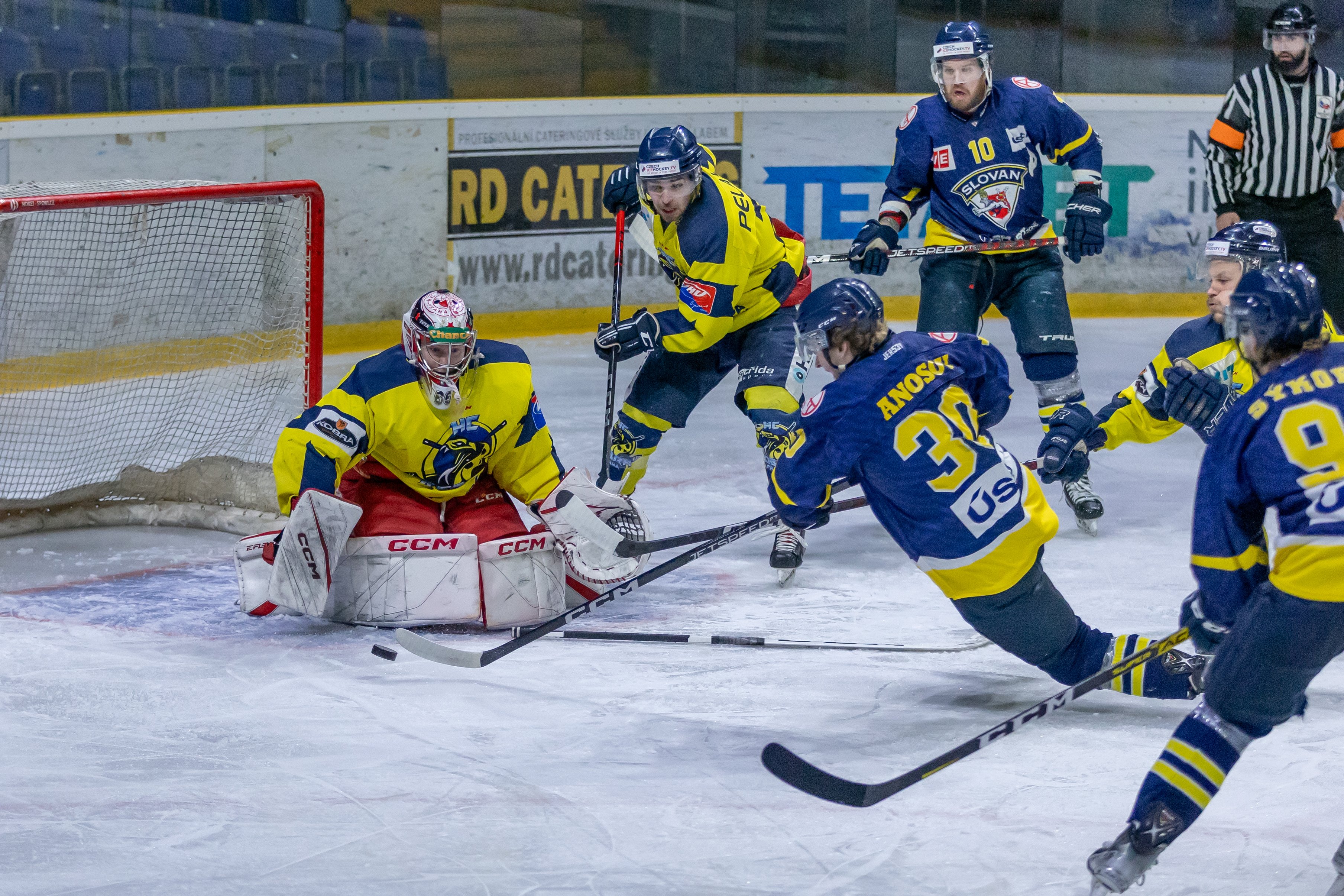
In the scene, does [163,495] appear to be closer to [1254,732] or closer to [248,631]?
[248,631]

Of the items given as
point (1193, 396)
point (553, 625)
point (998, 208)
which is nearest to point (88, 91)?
point (998, 208)

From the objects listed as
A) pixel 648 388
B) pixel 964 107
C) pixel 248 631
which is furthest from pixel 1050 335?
pixel 248 631

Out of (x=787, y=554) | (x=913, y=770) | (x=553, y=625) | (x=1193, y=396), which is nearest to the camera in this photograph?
(x=913, y=770)

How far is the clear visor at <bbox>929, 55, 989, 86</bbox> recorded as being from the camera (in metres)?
4.39

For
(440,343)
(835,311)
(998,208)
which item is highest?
(998,208)

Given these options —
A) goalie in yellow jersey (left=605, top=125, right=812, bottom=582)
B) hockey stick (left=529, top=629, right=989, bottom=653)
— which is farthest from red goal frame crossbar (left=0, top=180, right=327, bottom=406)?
hockey stick (left=529, top=629, right=989, bottom=653)

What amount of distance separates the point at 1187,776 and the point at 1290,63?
3.46 m

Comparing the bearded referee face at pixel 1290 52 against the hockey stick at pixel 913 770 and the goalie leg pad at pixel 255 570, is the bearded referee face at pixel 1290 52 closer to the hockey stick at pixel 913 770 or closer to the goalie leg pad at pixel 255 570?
the hockey stick at pixel 913 770

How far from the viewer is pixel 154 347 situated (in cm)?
504

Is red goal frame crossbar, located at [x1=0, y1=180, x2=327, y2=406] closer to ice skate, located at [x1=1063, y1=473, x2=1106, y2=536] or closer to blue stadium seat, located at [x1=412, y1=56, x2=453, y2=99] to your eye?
ice skate, located at [x1=1063, y1=473, x2=1106, y2=536]

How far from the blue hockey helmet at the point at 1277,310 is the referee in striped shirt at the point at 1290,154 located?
2.93m

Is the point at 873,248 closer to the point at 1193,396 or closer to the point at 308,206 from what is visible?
the point at 308,206

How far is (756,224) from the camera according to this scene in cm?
417

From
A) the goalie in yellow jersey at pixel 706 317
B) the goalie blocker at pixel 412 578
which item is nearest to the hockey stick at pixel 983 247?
the goalie in yellow jersey at pixel 706 317
